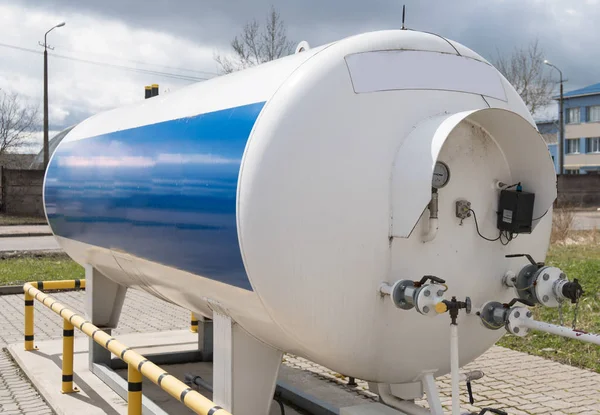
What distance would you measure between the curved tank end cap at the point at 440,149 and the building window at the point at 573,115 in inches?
2491

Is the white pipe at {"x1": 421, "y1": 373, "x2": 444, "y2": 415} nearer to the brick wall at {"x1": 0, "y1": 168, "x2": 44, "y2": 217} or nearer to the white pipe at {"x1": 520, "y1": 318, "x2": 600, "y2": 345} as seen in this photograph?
the white pipe at {"x1": 520, "y1": 318, "x2": 600, "y2": 345}

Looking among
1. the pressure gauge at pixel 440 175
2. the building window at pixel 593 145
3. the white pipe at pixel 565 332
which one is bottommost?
the white pipe at pixel 565 332

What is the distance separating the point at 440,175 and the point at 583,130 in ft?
206

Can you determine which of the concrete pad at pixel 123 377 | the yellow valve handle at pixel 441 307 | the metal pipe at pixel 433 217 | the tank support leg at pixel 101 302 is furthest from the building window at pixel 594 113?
the yellow valve handle at pixel 441 307

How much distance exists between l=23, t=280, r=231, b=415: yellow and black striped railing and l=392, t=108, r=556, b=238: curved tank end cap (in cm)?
130

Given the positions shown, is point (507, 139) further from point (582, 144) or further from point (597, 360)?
point (582, 144)

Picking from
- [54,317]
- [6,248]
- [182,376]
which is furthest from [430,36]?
[6,248]

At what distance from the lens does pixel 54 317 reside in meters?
10.1

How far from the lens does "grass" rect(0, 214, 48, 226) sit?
25219 mm

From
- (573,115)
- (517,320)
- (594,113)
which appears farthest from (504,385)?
(573,115)

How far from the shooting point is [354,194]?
360cm

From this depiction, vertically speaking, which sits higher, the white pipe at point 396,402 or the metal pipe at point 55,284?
the metal pipe at point 55,284

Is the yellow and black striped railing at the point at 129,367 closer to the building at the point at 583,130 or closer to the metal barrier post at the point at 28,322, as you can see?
the metal barrier post at the point at 28,322

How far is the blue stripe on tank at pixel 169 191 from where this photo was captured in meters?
3.96
